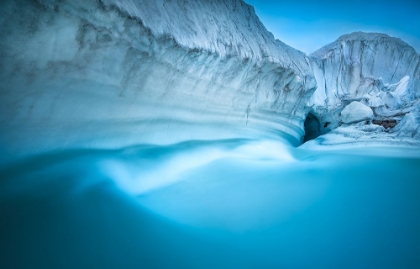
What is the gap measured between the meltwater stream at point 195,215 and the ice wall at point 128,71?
0.23 meters

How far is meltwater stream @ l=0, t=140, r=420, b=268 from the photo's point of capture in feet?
4.20

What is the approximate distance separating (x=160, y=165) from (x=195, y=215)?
0.77 m

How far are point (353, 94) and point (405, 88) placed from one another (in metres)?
1.35

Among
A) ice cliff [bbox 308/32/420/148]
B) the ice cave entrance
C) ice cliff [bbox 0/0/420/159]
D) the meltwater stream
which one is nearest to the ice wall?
Result: ice cliff [bbox 0/0/420/159]

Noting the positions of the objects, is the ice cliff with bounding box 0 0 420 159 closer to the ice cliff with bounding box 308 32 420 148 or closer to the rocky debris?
the rocky debris

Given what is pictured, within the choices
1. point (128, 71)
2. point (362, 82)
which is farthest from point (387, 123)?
point (128, 71)

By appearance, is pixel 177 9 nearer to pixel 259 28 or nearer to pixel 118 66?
pixel 118 66

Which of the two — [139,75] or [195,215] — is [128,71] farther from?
[195,215]

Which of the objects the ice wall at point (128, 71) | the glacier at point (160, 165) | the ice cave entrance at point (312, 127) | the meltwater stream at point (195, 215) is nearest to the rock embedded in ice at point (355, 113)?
the ice cave entrance at point (312, 127)

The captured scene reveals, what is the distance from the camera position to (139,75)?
85.2 inches

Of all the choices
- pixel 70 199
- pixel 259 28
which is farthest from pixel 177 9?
pixel 70 199

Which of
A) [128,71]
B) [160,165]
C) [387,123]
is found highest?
[387,123]

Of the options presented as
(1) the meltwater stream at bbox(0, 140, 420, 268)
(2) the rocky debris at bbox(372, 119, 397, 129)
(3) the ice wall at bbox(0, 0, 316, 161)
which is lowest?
(1) the meltwater stream at bbox(0, 140, 420, 268)

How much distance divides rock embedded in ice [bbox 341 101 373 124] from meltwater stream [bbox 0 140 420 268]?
286 centimetres
